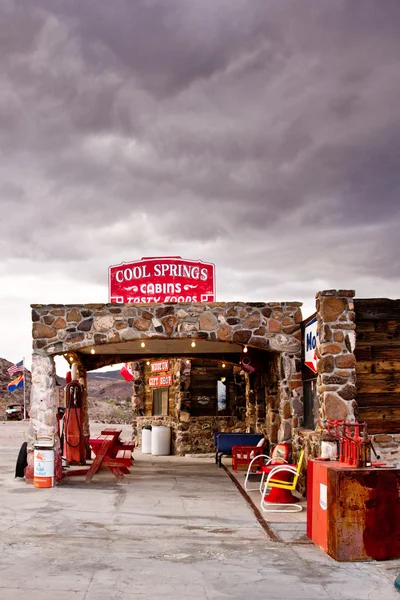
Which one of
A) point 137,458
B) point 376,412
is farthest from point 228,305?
point 137,458

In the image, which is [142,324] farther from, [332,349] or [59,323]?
[332,349]

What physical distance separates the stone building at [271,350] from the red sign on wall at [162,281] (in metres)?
0.88

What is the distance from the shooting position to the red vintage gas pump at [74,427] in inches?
757

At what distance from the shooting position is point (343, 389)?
1217cm

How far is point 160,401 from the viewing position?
2794cm

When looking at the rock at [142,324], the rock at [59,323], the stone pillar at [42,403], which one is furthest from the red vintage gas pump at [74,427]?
the rock at [142,324]

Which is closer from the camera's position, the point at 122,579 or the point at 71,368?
the point at 122,579

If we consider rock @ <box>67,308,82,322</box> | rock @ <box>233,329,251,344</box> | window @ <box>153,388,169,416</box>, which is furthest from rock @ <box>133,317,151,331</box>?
window @ <box>153,388,169,416</box>

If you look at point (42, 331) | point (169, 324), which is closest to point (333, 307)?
point (169, 324)

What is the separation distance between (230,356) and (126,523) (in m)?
12.1

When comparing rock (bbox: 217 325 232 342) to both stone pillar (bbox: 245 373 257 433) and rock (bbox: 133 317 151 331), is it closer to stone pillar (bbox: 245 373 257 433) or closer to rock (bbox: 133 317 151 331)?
rock (bbox: 133 317 151 331)

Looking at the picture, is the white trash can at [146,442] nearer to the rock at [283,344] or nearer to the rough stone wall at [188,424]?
the rough stone wall at [188,424]

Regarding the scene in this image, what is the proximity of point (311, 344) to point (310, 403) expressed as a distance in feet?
4.54

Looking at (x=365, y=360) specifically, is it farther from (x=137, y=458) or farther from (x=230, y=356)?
(x=137, y=458)
